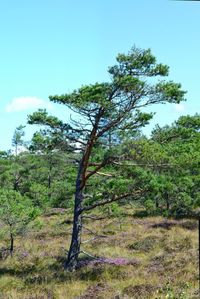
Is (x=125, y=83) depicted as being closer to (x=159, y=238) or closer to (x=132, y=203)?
(x=132, y=203)

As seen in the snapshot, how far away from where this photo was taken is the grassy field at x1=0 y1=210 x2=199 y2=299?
12828 mm

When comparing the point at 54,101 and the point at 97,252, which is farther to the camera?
the point at 97,252

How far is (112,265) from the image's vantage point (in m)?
17.0

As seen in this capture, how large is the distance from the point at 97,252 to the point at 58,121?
7.04 metres

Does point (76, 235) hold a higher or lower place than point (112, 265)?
higher

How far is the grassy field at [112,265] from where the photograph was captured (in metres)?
12.8

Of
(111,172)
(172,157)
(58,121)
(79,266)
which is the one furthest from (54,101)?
(79,266)

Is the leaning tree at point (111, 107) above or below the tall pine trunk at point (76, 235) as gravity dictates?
above

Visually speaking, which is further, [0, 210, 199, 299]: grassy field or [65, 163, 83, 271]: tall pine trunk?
[65, 163, 83, 271]: tall pine trunk

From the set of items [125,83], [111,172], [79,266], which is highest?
[125,83]

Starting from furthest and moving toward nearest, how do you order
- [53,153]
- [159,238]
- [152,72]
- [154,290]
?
[159,238] → [53,153] → [152,72] → [154,290]

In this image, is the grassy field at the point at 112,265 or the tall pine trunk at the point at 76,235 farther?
the tall pine trunk at the point at 76,235

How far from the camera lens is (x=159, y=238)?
72.2ft

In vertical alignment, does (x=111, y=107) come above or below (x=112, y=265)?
above
